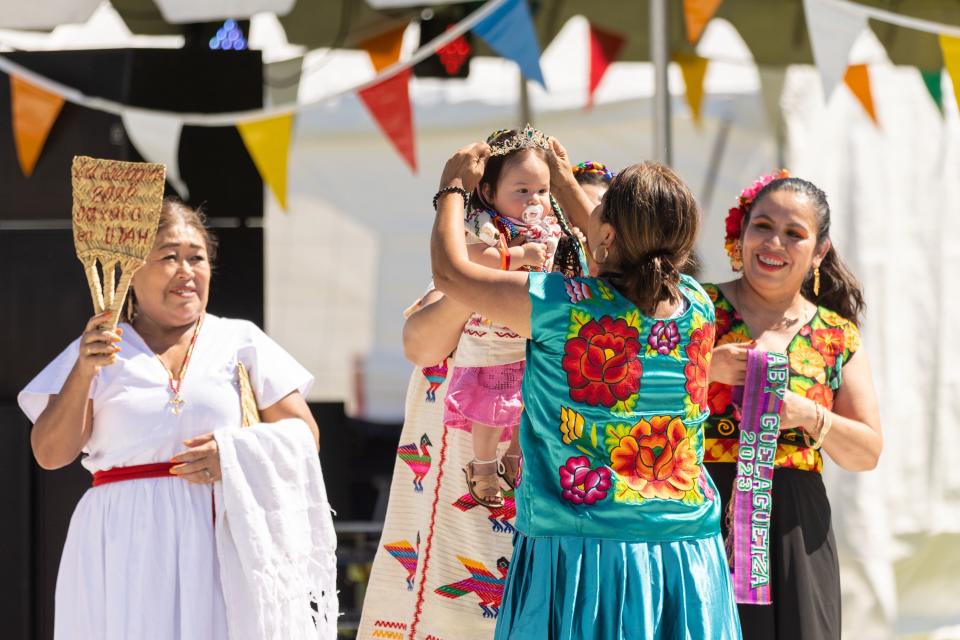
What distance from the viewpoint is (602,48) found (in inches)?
204

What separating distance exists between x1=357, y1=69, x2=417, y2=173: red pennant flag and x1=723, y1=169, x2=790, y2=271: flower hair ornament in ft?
5.25

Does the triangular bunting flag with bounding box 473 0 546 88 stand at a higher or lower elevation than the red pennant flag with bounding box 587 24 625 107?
lower

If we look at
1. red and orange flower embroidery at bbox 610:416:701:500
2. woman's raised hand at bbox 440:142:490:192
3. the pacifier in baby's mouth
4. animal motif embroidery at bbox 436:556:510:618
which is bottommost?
animal motif embroidery at bbox 436:556:510:618

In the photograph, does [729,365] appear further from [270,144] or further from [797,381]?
[270,144]

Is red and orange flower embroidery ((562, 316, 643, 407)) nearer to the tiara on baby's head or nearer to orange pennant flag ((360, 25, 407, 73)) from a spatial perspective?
the tiara on baby's head

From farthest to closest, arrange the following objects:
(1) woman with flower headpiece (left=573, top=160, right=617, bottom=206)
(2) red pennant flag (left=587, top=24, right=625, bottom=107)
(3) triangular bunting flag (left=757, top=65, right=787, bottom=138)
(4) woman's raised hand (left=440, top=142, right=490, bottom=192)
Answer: (3) triangular bunting flag (left=757, top=65, right=787, bottom=138)
(2) red pennant flag (left=587, top=24, right=625, bottom=107)
(1) woman with flower headpiece (left=573, top=160, right=617, bottom=206)
(4) woman's raised hand (left=440, top=142, right=490, bottom=192)

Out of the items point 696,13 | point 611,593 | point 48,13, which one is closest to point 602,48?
point 696,13

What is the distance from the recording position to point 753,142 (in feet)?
18.3

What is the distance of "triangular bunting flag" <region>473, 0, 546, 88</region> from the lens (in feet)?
13.6

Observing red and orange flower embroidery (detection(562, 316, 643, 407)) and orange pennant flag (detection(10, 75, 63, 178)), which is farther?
orange pennant flag (detection(10, 75, 63, 178))

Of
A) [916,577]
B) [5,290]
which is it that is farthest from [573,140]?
[5,290]

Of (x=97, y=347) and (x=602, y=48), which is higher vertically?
(x=602, y=48)

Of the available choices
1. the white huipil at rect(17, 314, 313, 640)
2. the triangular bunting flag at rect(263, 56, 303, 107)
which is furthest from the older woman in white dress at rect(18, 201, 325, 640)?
the triangular bunting flag at rect(263, 56, 303, 107)

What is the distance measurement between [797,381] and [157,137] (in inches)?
84.5
